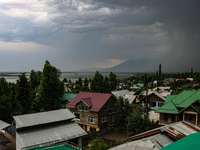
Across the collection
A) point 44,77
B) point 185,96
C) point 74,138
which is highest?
point 44,77

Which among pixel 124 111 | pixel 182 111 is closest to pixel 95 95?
pixel 124 111

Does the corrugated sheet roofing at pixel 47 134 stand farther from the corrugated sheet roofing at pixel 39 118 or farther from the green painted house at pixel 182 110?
the green painted house at pixel 182 110

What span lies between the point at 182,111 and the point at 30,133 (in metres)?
22.4

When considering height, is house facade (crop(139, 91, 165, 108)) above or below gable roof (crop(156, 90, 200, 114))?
below

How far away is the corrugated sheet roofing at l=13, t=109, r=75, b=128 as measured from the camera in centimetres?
1937

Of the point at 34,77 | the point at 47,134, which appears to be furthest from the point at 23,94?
the point at 47,134

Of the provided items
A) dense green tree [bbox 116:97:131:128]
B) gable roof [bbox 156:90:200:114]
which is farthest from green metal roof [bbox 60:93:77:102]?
gable roof [bbox 156:90:200:114]

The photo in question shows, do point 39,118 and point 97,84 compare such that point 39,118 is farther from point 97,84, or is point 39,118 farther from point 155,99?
point 97,84

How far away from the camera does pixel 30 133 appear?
739 inches

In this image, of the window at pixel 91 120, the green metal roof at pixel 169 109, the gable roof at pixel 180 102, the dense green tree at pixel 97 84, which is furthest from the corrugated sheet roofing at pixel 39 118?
the dense green tree at pixel 97 84

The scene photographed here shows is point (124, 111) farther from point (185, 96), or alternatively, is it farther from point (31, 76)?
point (31, 76)

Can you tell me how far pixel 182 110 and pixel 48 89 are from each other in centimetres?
2749

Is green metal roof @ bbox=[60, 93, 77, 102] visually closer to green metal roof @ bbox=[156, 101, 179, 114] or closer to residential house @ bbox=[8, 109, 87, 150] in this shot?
residential house @ bbox=[8, 109, 87, 150]

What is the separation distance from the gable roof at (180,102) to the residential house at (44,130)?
15.2m
